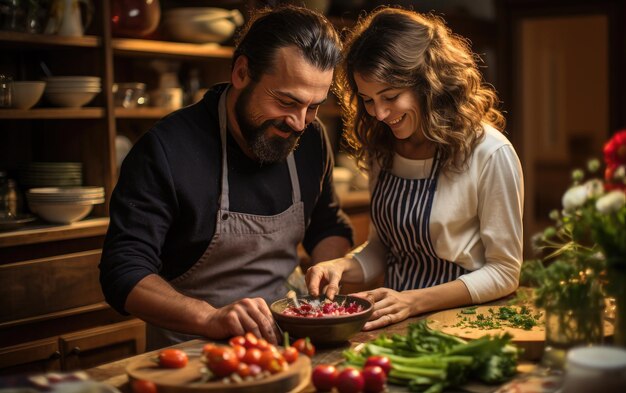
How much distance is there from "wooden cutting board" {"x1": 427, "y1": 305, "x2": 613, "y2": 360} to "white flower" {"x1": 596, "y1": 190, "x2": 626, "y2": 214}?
0.39m

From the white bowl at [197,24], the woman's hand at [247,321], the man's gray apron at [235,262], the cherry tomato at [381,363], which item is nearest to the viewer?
the cherry tomato at [381,363]

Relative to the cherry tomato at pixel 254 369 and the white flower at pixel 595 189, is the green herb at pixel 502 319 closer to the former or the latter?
the white flower at pixel 595 189

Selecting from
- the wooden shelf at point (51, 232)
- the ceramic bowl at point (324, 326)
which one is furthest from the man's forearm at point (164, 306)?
the wooden shelf at point (51, 232)

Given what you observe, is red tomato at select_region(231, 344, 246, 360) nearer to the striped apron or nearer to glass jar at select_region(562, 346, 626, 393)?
glass jar at select_region(562, 346, 626, 393)

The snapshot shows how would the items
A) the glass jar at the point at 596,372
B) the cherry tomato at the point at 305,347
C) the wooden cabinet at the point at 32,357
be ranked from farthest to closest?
the wooden cabinet at the point at 32,357
the cherry tomato at the point at 305,347
the glass jar at the point at 596,372

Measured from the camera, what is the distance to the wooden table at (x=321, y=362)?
1.55m

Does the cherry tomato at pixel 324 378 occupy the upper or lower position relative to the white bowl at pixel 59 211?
lower

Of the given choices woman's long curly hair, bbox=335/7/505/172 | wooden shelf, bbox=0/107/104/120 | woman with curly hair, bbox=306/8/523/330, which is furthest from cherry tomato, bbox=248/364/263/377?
wooden shelf, bbox=0/107/104/120

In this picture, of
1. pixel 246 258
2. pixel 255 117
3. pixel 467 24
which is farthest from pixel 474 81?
pixel 467 24

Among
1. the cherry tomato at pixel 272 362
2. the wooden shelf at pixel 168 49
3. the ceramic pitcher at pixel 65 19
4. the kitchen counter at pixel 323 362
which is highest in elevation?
the ceramic pitcher at pixel 65 19

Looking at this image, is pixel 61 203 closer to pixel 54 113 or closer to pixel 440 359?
pixel 54 113

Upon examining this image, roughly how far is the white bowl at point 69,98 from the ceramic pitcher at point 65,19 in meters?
0.23

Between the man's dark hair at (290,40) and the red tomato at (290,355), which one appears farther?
the man's dark hair at (290,40)

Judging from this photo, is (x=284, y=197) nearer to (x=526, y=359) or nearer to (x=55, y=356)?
(x=526, y=359)
